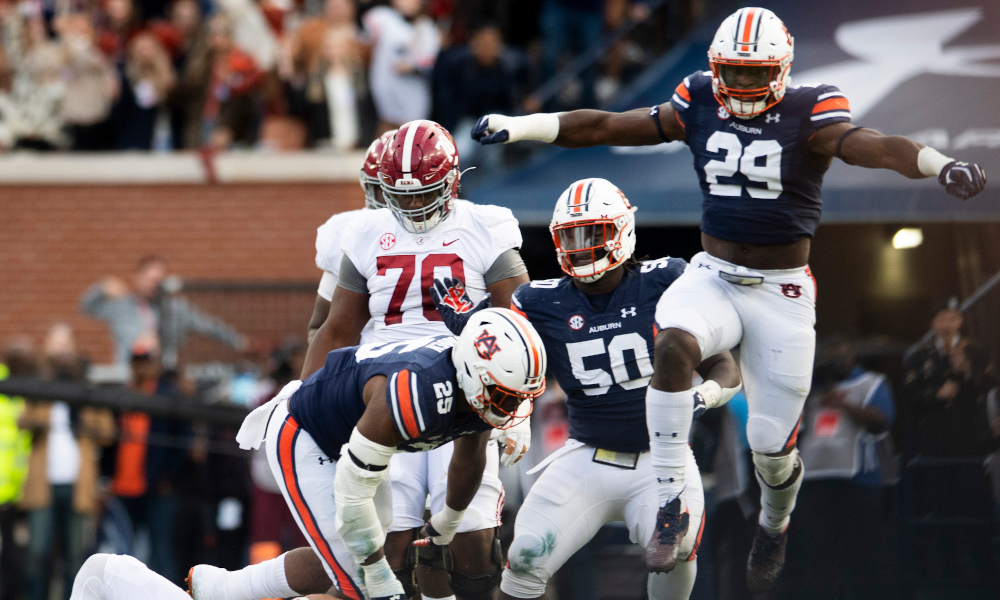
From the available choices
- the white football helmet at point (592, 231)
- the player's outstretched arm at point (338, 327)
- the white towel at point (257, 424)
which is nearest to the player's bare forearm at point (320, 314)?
the player's outstretched arm at point (338, 327)

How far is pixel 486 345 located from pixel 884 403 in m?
3.81

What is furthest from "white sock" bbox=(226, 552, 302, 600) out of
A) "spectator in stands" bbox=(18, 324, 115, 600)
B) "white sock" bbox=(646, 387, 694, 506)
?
"spectator in stands" bbox=(18, 324, 115, 600)

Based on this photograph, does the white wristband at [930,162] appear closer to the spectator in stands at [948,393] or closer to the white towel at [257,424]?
the white towel at [257,424]

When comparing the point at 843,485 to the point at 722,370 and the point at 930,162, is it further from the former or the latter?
the point at 930,162


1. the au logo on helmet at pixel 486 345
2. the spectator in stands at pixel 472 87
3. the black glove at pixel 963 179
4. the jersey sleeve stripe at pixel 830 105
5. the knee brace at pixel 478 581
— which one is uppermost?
the spectator in stands at pixel 472 87

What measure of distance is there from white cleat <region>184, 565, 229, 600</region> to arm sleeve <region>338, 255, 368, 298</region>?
4.68 feet

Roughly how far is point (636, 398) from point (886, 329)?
337 centimetres

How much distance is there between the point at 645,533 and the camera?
5.16m

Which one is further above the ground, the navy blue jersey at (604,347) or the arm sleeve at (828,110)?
the arm sleeve at (828,110)

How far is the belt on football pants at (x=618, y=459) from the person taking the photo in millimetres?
5223

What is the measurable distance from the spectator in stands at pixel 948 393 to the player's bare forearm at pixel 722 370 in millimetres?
2312

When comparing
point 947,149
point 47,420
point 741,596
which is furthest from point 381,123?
point 741,596

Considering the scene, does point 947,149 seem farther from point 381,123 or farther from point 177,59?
point 177,59

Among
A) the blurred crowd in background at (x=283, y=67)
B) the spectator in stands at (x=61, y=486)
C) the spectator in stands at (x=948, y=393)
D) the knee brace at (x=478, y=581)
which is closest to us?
the knee brace at (x=478, y=581)
